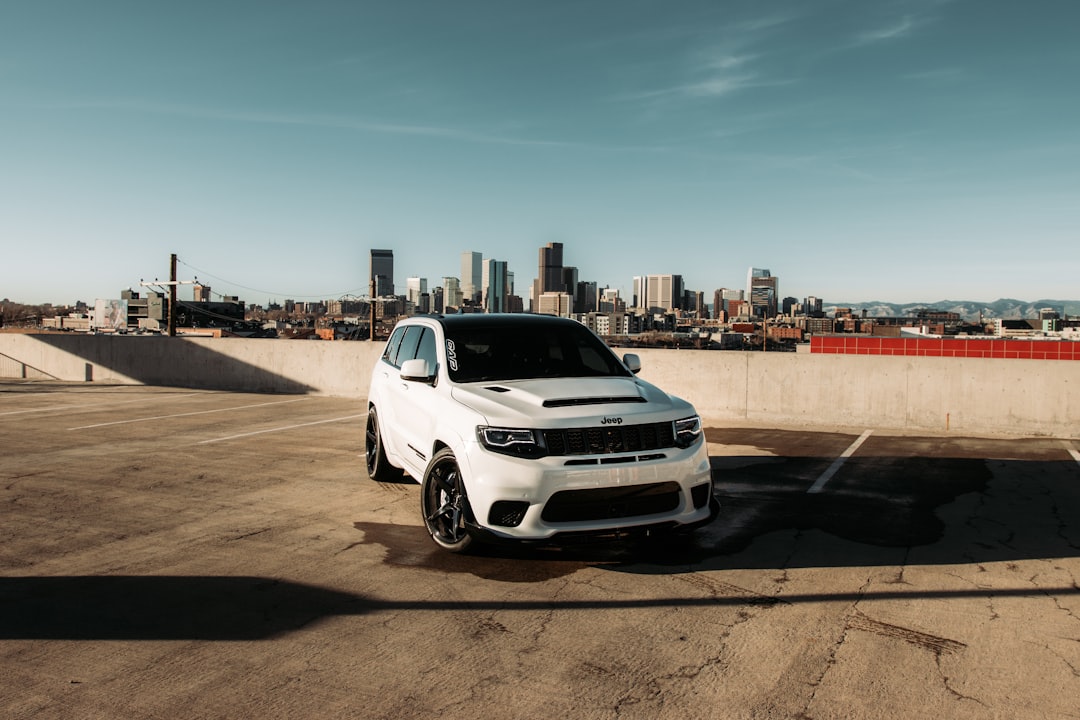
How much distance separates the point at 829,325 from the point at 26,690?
17834cm

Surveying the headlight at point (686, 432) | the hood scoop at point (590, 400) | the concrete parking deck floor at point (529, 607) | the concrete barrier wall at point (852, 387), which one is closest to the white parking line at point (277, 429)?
the concrete parking deck floor at point (529, 607)

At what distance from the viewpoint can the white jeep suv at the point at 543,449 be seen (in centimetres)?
499

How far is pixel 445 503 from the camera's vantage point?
5789 millimetres

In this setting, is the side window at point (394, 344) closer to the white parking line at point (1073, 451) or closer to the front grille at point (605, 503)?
the front grille at point (605, 503)

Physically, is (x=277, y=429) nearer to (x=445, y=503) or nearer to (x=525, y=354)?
(x=525, y=354)

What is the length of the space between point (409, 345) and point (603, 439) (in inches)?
131

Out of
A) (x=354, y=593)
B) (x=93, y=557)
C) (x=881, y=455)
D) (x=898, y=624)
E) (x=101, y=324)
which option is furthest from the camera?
(x=101, y=324)

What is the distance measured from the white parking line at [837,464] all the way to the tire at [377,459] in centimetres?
450

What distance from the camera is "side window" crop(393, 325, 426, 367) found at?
7664mm

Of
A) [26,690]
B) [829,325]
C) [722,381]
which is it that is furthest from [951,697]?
[829,325]

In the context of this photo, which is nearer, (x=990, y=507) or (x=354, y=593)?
(x=354, y=593)

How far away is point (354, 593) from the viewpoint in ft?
16.3

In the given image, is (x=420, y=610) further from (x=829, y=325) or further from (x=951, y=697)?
(x=829, y=325)

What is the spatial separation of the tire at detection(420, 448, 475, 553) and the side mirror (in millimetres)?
692
